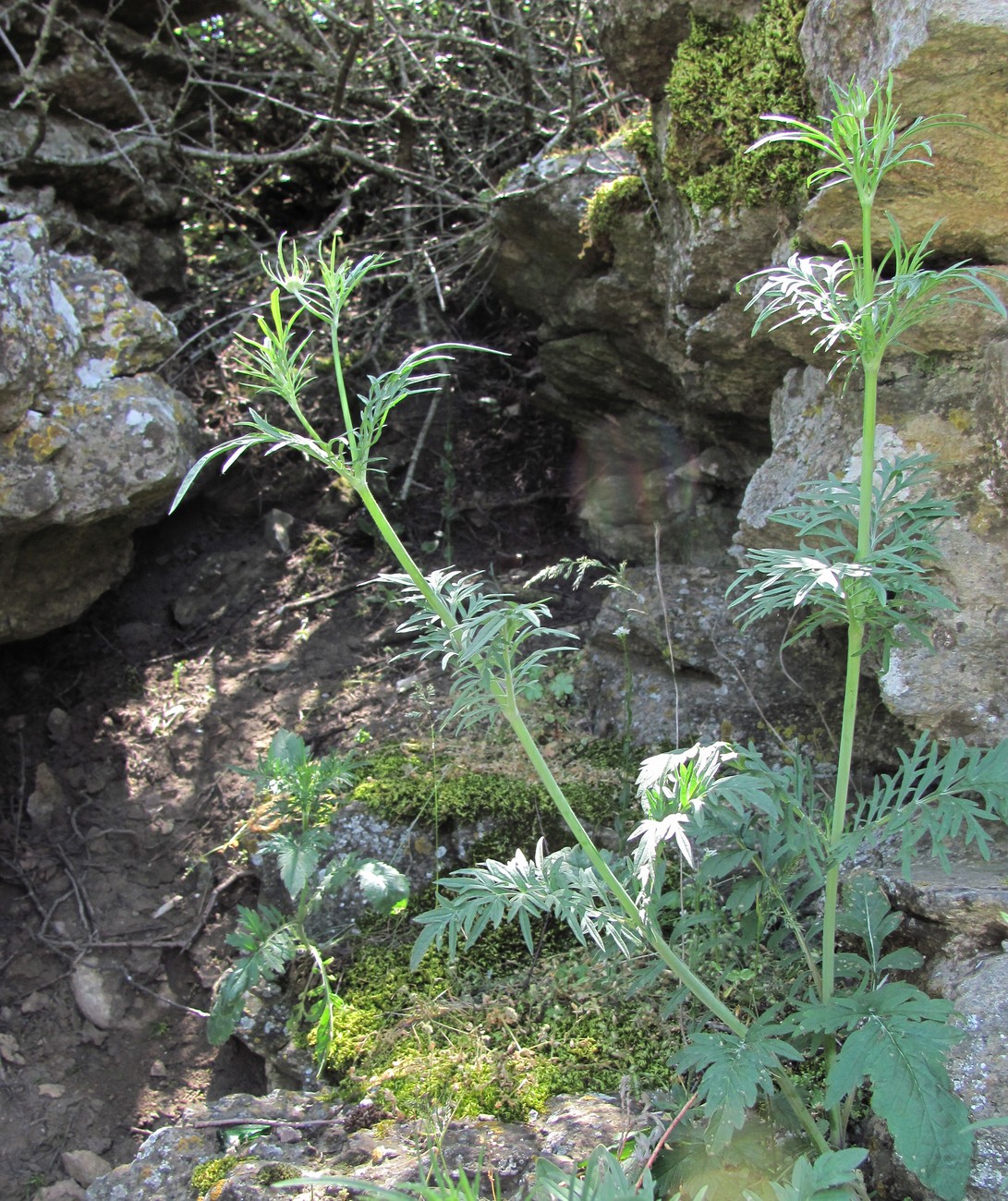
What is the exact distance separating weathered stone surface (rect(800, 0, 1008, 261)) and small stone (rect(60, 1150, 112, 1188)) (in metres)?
3.59

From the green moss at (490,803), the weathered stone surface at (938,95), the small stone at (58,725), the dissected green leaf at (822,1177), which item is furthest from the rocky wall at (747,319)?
the small stone at (58,725)

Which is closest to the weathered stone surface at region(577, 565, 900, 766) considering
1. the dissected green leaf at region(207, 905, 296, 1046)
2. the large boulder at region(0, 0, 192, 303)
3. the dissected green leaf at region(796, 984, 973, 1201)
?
the dissected green leaf at region(796, 984, 973, 1201)

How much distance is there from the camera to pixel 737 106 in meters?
3.27

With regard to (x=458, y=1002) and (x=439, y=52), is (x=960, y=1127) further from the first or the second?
(x=439, y=52)

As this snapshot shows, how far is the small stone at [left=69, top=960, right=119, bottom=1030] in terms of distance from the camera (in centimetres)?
342

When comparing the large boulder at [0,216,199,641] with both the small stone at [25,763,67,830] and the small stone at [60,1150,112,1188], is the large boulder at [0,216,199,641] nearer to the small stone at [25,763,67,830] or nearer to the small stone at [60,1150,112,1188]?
the small stone at [25,763,67,830]

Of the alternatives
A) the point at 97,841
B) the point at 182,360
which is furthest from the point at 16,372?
the point at 97,841

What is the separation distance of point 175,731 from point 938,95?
12.0ft

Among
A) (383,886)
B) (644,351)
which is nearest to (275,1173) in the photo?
(383,886)

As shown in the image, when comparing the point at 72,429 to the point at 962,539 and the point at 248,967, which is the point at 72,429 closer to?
the point at 248,967

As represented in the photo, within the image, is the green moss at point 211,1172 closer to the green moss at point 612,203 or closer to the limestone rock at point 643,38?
the green moss at point 612,203

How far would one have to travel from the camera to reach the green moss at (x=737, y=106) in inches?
124

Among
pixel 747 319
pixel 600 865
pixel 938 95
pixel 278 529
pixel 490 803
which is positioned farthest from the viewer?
pixel 278 529

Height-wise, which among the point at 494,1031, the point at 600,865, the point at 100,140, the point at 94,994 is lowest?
the point at 94,994
